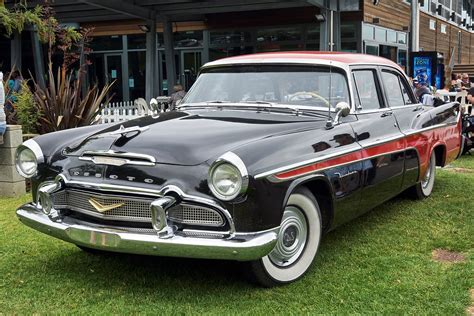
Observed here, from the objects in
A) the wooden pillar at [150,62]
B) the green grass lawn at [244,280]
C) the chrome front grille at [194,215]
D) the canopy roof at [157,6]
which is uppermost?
the canopy roof at [157,6]

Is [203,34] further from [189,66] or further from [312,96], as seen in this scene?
[312,96]

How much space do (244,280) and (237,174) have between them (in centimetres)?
98

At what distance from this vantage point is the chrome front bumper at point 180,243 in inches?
133

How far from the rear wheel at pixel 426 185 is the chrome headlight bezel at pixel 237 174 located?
3.54m

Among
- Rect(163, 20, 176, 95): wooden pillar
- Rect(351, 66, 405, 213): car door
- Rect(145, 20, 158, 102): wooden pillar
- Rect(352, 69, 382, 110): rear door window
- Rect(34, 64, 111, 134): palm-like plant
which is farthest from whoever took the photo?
Rect(163, 20, 176, 95): wooden pillar

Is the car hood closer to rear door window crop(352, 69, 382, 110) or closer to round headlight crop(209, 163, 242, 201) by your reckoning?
round headlight crop(209, 163, 242, 201)

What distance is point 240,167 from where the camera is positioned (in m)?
3.40

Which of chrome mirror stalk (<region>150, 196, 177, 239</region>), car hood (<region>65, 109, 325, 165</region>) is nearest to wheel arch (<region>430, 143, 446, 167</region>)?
car hood (<region>65, 109, 325, 165</region>)

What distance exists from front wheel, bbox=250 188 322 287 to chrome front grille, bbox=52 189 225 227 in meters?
0.49

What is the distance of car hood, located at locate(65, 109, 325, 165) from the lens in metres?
3.68


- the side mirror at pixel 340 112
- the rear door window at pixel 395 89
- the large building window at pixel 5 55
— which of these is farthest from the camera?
the large building window at pixel 5 55

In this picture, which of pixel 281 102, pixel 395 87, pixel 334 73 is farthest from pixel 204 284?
pixel 395 87

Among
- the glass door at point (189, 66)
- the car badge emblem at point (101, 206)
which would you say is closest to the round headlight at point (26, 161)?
the car badge emblem at point (101, 206)

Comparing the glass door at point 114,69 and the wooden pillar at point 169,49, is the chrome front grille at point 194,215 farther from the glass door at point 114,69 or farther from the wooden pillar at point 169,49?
the glass door at point 114,69
